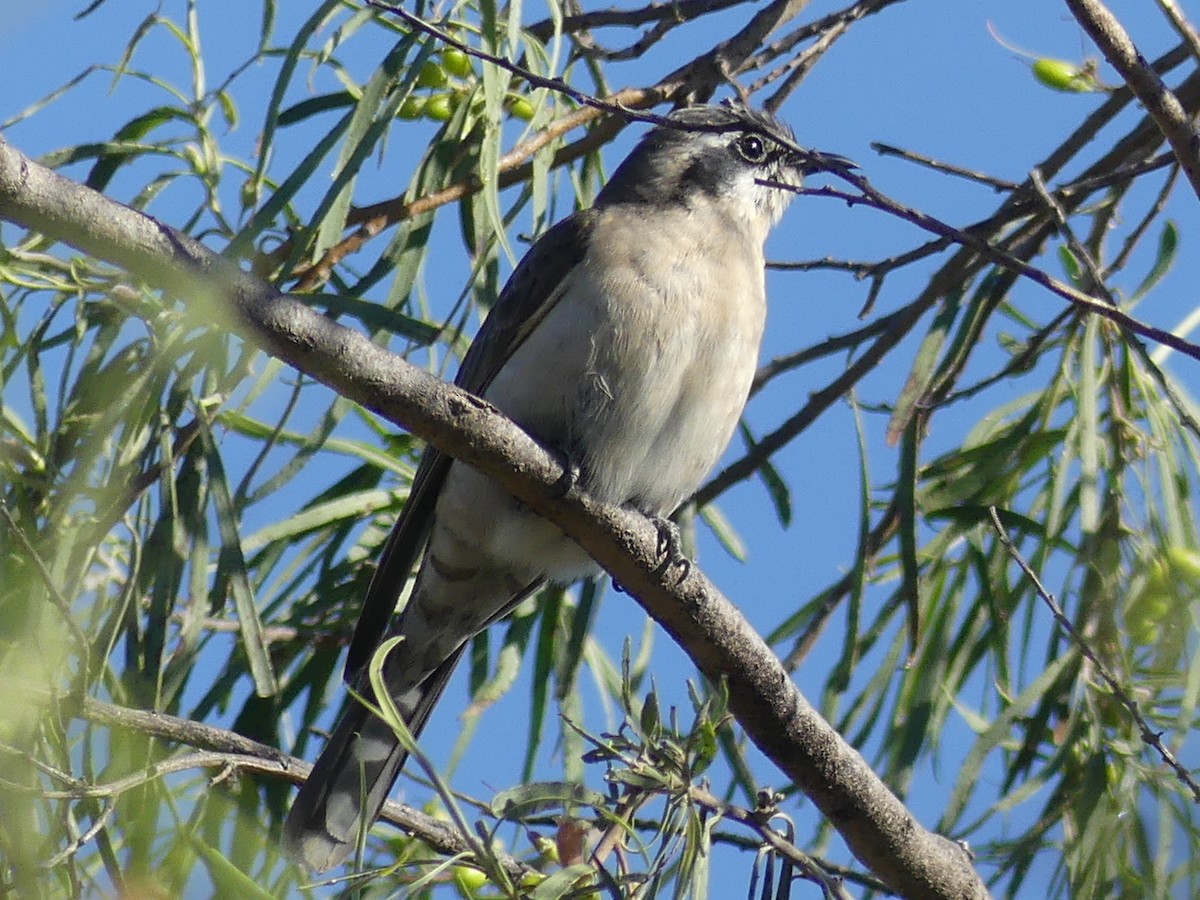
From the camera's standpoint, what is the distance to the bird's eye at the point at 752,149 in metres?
4.25

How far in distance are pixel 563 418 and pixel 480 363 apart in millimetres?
326

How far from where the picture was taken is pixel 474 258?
361 cm

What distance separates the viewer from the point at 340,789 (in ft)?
11.2

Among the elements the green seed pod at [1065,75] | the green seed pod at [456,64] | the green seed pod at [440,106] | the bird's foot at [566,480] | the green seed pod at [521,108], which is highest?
the green seed pod at [1065,75]

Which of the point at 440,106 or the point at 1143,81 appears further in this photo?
the point at 440,106

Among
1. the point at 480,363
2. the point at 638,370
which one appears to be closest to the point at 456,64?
the point at 480,363

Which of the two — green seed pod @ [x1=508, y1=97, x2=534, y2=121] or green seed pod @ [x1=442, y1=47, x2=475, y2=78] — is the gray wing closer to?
green seed pod @ [x1=508, y1=97, x2=534, y2=121]

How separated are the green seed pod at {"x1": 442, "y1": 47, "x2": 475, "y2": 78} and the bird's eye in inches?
36.5

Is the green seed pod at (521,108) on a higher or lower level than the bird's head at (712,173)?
lower

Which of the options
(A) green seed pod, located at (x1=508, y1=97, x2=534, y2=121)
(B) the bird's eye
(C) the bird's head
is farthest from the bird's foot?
(B) the bird's eye

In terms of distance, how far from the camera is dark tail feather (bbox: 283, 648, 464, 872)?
10.9 feet

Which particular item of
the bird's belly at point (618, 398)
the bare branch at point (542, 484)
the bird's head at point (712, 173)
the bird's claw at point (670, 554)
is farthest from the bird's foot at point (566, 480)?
the bird's head at point (712, 173)

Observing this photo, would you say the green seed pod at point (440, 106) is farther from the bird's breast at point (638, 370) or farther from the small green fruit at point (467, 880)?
the small green fruit at point (467, 880)

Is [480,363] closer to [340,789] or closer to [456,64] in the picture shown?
[456,64]
